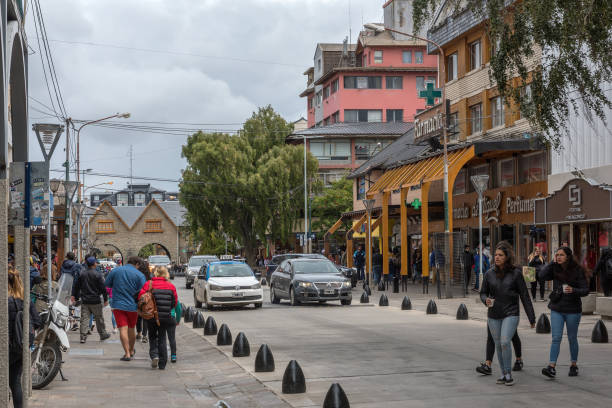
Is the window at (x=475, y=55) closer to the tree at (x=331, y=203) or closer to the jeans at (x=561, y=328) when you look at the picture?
the jeans at (x=561, y=328)

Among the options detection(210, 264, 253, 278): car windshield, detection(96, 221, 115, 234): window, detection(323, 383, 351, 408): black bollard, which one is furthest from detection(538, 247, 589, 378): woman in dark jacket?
detection(96, 221, 115, 234): window

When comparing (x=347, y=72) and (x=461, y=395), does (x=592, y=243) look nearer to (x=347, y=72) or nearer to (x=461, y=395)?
(x=461, y=395)

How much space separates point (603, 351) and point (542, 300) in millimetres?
12736

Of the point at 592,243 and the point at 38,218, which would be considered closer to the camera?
the point at 38,218

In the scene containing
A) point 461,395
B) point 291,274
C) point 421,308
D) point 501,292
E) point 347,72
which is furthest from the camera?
point 347,72

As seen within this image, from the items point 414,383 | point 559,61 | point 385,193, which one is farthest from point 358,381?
point 385,193

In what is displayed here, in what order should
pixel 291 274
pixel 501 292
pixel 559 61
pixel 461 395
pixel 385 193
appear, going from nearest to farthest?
pixel 461 395 < pixel 501 292 < pixel 559 61 < pixel 291 274 < pixel 385 193

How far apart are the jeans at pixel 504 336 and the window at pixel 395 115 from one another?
234 ft

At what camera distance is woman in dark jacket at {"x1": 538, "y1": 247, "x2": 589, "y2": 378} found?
10914mm

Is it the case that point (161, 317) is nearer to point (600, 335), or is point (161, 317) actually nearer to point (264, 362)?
point (264, 362)

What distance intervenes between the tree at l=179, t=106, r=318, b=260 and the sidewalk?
138ft

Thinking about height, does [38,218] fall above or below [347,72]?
below

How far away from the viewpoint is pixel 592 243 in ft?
89.7

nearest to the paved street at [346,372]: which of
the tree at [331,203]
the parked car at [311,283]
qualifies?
the parked car at [311,283]
